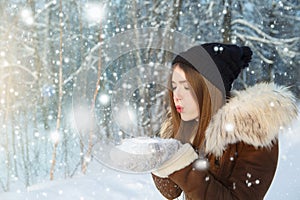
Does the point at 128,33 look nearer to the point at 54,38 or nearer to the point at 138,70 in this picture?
the point at 138,70

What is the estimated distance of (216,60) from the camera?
1.37 m

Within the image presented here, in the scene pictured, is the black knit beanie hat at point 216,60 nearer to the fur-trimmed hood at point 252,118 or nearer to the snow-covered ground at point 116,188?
the fur-trimmed hood at point 252,118

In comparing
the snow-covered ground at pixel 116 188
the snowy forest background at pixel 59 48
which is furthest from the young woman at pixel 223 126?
the snowy forest background at pixel 59 48

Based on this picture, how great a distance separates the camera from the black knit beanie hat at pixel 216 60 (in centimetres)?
131

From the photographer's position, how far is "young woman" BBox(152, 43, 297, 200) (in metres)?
1.14

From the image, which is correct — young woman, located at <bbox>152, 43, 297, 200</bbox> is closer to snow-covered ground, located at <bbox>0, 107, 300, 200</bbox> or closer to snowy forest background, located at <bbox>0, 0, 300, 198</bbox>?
snow-covered ground, located at <bbox>0, 107, 300, 200</bbox>

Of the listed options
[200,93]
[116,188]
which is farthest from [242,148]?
[116,188]

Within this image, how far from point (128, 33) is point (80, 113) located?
1.01 ft

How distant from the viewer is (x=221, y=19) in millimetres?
6238

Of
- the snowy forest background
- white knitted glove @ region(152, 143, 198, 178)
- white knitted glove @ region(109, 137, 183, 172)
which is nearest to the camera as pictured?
white knitted glove @ region(109, 137, 183, 172)

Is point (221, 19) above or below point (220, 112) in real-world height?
above

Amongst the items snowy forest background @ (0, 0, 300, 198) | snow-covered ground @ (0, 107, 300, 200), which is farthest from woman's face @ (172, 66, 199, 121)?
snowy forest background @ (0, 0, 300, 198)

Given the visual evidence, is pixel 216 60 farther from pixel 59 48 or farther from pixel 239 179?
pixel 59 48

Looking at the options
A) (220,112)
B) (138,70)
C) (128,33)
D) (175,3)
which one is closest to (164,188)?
(220,112)
